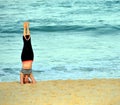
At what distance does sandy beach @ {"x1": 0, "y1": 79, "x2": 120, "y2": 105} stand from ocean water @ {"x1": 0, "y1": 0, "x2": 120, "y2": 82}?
4.19 meters

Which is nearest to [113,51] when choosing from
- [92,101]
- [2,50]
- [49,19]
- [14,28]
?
[2,50]

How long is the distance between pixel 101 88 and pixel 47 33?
2386 centimetres

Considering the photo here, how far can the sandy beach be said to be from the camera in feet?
34.1

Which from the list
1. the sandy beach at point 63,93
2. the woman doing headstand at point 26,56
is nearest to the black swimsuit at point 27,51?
the woman doing headstand at point 26,56

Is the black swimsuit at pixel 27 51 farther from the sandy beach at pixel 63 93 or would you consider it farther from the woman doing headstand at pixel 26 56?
the sandy beach at pixel 63 93

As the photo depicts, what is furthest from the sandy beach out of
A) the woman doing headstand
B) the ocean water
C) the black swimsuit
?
the ocean water

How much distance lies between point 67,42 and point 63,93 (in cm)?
1740

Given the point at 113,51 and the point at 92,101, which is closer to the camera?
the point at 92,101

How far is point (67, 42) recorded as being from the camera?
93.4 ft

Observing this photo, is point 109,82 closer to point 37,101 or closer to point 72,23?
point 37,101

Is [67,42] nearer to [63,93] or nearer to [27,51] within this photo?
[27,51]

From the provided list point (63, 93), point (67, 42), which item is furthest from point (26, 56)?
point (67, 42)

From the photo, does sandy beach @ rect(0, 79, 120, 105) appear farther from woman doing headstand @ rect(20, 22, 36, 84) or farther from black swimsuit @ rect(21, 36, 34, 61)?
black swimsuit @ rect(21, 36, 34, 61)

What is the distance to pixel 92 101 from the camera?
10375 millimetres
